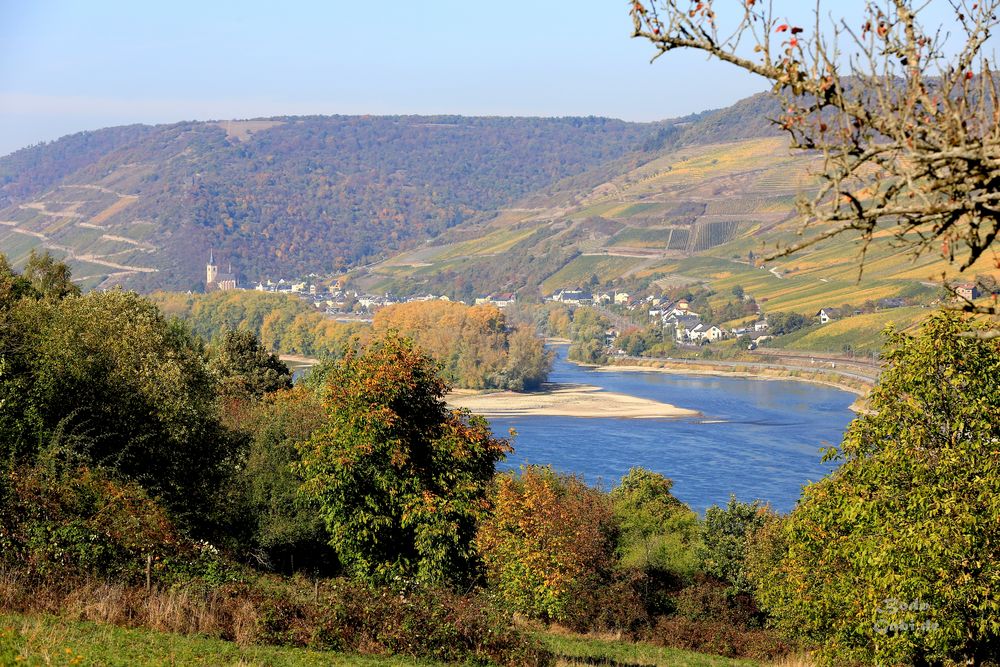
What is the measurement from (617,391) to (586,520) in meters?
76.6

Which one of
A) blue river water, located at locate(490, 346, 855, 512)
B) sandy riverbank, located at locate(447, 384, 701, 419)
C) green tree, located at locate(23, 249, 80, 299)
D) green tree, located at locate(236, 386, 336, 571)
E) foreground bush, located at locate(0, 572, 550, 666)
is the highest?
green tree, located at locate(23, 249, 80, 299)

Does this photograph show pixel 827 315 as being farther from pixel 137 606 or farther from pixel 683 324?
pixel 137 606

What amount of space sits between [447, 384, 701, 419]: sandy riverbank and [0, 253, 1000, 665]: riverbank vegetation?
210ft

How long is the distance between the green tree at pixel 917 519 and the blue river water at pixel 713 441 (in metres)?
28.7

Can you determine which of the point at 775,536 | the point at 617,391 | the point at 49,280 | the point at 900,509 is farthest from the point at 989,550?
the point at 617,391

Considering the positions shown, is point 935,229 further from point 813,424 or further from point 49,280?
point 813,424

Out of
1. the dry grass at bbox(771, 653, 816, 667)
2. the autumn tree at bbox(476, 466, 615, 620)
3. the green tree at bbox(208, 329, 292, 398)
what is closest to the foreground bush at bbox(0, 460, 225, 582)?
the autumn tree at bbox(476, 466, 615, 620)

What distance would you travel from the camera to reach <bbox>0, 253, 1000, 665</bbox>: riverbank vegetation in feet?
40.3

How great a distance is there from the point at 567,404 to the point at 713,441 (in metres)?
25.7

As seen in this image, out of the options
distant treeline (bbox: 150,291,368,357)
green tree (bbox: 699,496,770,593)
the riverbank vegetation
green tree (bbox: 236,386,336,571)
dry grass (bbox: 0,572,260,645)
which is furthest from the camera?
distant treeline (bbox: 150,291,368,357)

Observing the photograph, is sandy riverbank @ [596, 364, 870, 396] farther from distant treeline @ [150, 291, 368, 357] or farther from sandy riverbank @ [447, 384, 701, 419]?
distant treeline @ [150, 291, 368, 357]

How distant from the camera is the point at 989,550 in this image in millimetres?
12320

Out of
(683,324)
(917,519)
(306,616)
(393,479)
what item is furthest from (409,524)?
(683,324)

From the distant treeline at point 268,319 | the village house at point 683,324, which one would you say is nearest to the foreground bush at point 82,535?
the distant treeline at point 268,319
